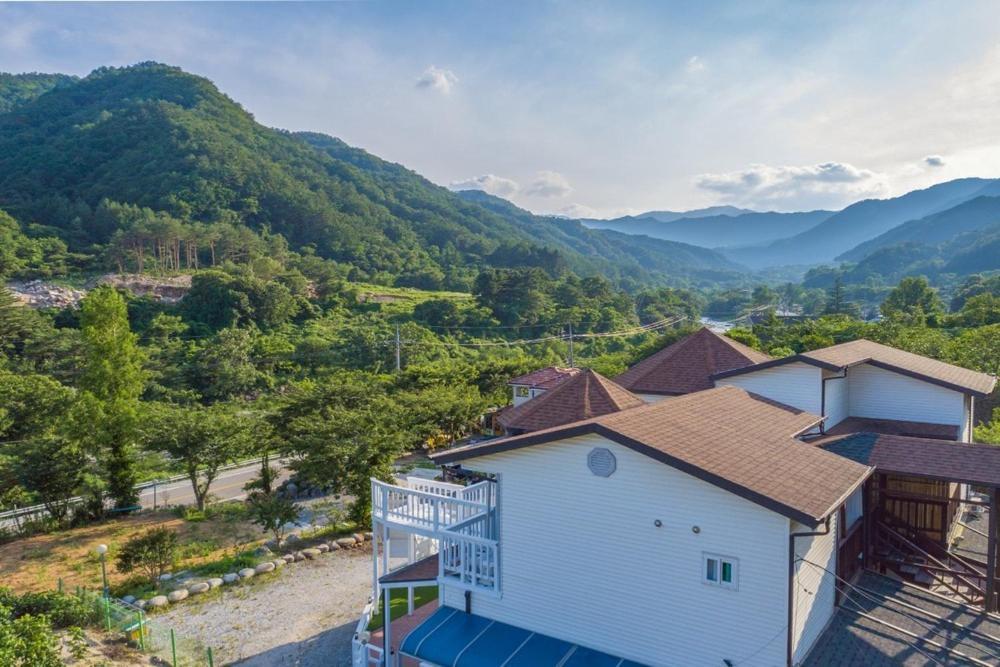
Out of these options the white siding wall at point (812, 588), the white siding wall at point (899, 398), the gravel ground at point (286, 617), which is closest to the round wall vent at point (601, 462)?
the white siding wall at point (812, 588)

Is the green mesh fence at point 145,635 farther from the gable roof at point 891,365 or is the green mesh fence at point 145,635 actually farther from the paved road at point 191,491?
the gable roof at point 891,365

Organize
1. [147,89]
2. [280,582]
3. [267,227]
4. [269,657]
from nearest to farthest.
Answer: [269,657]
[280,582]
[267,227]
[147,89]

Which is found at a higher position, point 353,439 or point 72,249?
point 72,249

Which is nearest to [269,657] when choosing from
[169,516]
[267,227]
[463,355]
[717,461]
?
[717,461]

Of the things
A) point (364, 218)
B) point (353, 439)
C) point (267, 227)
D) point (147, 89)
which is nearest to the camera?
point (353, 439)

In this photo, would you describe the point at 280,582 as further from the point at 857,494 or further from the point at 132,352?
the point at 857,494

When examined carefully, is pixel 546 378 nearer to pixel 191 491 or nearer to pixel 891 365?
pixel 891 365

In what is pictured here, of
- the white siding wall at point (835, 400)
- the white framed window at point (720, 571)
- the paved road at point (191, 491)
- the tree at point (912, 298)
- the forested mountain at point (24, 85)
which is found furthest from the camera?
the forested mountain at point (24, 85)

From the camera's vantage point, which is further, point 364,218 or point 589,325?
point 364,218
